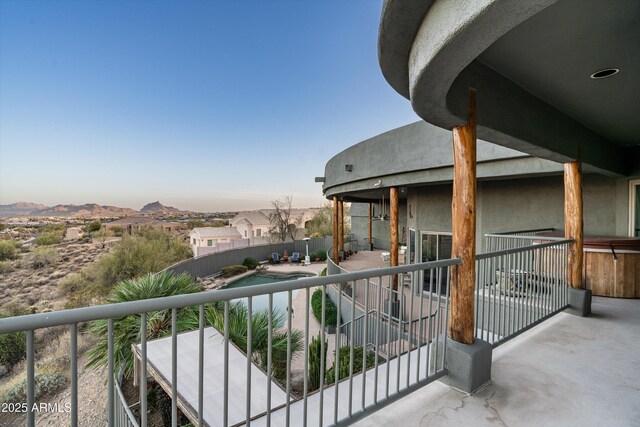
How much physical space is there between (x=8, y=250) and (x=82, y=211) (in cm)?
1593

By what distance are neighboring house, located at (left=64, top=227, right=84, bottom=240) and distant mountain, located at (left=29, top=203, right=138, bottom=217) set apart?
562cm

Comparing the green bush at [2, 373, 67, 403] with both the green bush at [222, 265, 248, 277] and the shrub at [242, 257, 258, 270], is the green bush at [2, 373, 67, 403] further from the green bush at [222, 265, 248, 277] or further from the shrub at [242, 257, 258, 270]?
the shrub at [242, 257, 258, 270]

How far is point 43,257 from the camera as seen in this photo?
17984mm

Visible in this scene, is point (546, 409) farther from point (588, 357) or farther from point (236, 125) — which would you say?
point (236, 125)

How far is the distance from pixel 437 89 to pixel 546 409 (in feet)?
8.62

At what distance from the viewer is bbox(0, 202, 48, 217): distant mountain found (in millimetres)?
23717

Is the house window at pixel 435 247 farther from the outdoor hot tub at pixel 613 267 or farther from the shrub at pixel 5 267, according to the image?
the shrub at pixel 5 267

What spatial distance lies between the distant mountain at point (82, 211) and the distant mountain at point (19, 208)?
0.38 meters

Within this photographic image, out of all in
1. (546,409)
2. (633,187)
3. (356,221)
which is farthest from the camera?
(356,221)

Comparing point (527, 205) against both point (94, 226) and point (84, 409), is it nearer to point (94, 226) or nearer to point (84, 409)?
point (84, 409)

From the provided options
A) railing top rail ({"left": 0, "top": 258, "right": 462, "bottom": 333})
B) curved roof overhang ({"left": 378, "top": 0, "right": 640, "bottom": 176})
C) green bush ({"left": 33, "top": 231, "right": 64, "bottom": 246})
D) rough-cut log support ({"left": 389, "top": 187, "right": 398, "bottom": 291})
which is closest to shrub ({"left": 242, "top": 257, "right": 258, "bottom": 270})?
rough-cut log support ({"left": 389, "top": 187, "right": 398, "bottom": 291})

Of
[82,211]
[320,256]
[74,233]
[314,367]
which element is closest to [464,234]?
[314,367]

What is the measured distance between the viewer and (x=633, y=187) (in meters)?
6.44

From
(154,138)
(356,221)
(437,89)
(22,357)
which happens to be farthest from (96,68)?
(437,89)
